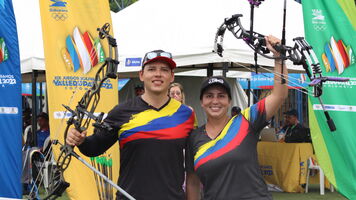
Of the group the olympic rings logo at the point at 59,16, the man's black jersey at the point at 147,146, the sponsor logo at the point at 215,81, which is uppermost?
the olympic rings logo at the point at 59,16

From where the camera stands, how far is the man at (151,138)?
157 inches

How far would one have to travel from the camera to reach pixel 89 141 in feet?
13.2

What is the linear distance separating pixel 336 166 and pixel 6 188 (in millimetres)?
4591

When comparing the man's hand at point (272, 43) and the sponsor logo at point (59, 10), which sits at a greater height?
the sponsor logo at point (59, 10)

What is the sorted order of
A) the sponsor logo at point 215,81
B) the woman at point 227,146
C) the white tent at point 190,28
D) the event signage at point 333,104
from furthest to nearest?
the white tent at point 190,28
the event signage at point 333,104
the sponsor logo at point 215,81
the woman at point 227,146

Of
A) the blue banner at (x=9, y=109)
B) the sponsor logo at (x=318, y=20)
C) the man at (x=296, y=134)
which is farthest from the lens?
the man at (x=296, y=134)

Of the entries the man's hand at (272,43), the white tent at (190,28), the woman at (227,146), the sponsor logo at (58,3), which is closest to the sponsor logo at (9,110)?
the sponsor logo at (58,3)

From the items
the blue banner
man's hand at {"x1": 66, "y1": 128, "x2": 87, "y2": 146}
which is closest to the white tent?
the blue banner

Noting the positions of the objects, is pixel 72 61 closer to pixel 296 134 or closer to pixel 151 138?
pixel 151 138

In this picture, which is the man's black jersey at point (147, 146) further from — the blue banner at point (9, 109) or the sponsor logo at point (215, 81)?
the blue banner at point (9, 109)

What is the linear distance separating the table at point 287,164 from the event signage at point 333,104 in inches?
120

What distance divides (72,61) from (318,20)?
368 cm

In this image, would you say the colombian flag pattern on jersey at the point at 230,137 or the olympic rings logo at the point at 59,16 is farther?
the olympic rings logo at the point at 59,16

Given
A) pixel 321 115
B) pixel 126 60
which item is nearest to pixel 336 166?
pixel 321 115
